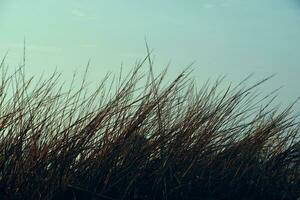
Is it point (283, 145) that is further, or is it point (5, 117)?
point (283, 145)

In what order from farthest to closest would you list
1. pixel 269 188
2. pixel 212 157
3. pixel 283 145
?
pixel 283 145, pixel 269 188, pixel 212 157

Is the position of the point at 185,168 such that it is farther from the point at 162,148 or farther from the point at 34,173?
the point at 34,173

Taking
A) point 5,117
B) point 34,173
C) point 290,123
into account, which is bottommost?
point 34,173

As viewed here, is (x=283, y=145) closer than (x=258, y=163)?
No

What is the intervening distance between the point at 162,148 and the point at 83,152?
1.49 ft

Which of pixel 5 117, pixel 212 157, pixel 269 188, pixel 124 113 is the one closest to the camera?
pixel 5 117

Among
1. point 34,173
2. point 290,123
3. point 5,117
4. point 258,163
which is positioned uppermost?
point 290,123

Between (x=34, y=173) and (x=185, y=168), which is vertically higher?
(x=185, y=168)

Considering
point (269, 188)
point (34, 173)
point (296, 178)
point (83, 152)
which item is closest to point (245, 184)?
point (269, 188)

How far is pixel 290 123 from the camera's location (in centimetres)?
418

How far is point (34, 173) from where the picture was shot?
2672 mm

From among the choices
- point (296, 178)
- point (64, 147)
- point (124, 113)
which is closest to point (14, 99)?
point (64, 147)

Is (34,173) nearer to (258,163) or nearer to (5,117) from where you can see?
(5,117)

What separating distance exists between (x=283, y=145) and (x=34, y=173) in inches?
79.0
